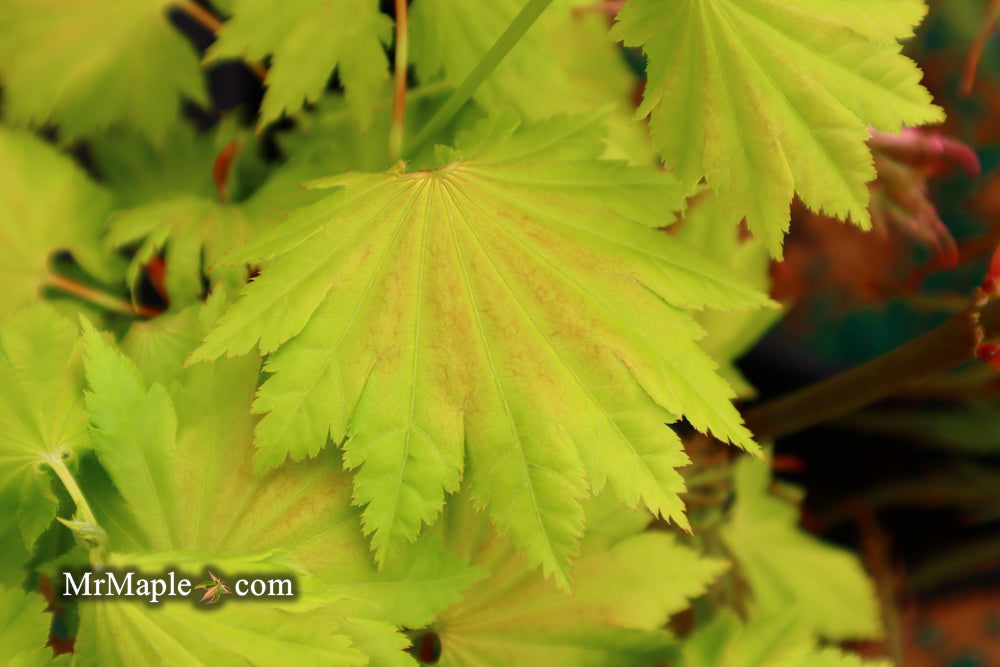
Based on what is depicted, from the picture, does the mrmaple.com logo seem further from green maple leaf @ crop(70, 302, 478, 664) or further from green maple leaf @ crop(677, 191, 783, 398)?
green maple leaf @ crop(677, 191, 783, 398)

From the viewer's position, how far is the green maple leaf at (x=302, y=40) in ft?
1.87

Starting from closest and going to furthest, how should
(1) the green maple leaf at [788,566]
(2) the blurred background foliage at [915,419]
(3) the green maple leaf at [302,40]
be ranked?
(3) the green maple leaf at [302,40], (1) the green maple leaf at [788,566], (2) the blurred background foliage at [915,419]

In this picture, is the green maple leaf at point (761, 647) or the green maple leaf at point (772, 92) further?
the green maple leaf at point (761, 647)

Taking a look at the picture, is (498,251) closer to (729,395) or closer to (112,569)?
(729,395)

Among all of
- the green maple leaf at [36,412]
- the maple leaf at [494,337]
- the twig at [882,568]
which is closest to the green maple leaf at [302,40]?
the maple leaf at [494,337]

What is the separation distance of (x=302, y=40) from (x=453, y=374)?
0.29 m

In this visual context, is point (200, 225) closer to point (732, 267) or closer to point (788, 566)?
point (732, 267)

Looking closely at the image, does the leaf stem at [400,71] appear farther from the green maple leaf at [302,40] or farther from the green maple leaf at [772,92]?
the green maple leaf at [772,92]

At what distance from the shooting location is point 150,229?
658 millimetres

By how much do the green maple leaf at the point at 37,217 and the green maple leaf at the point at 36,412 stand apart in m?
0.17

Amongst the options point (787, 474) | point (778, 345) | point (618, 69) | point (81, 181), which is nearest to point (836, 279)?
point (778, 345)

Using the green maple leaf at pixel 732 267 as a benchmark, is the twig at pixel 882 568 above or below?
below

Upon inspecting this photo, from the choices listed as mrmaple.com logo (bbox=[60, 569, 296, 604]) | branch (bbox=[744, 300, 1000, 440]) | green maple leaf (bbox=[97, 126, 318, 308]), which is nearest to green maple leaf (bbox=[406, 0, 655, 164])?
green maple leaf (bbox=[97, 126, 318, 308])

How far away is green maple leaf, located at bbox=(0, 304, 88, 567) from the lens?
491mm
